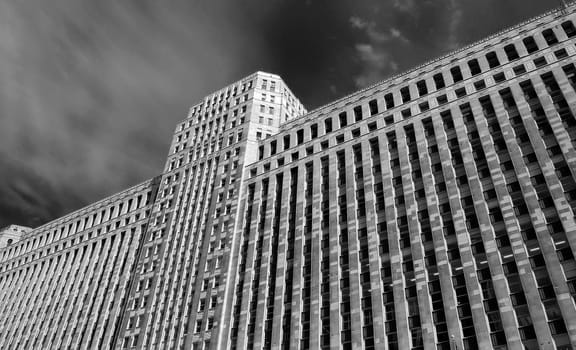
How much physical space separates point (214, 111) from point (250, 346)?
54.3m

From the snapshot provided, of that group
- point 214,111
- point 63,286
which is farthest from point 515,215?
point 63,286

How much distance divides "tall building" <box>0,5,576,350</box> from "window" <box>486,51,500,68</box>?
19 cm

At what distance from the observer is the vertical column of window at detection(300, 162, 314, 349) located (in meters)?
60.8

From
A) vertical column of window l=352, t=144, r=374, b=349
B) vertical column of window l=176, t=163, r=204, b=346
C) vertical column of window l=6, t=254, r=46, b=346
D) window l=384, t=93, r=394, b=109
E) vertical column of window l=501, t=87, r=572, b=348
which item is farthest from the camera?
vertical column of window l=6, t=254, r=46, b=346

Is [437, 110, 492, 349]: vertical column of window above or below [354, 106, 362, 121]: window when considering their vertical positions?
below

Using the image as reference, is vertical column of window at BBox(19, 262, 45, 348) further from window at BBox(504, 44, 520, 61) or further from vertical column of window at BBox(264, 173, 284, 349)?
window at BBox(504, 44, 520, 61)

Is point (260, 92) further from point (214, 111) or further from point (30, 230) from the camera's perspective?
point (30, 230)

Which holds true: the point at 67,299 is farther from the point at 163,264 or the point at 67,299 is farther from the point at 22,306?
the point at 163,264

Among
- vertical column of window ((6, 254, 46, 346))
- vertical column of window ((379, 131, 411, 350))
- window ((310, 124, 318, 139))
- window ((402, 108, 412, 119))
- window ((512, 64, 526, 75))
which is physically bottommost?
vertical column of window ((379, 131, 411, 350))

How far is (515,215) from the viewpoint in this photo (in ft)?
175

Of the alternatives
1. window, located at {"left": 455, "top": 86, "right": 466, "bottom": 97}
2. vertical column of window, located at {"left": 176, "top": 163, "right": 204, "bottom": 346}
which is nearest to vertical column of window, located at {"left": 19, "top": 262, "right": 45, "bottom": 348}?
vertical column of window, located at {"left": 176, "top": 163, "right": 204, "bottom": 346}

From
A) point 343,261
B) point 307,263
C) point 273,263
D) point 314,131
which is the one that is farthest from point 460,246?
point 314,131

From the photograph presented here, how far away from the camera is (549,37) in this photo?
6812 cm

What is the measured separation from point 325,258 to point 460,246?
17.6 m
